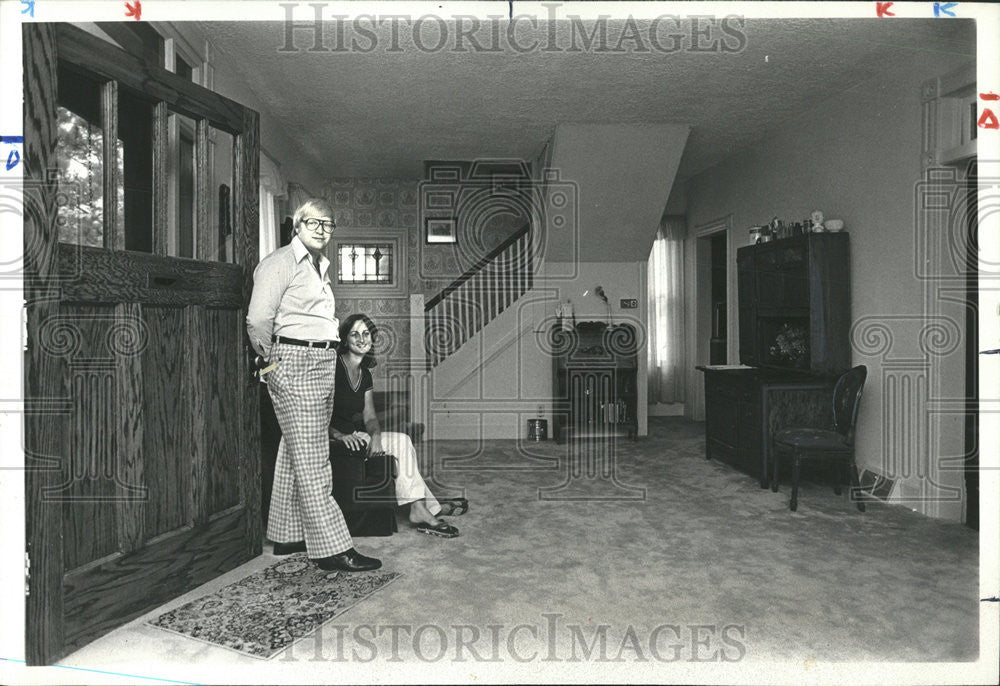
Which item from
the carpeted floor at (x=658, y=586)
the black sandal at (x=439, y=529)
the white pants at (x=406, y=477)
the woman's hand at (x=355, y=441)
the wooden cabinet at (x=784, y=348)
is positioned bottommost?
the carpeted floor at (x=658, y=586)

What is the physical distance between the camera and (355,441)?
13.9 ft

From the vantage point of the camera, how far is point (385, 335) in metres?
10.4

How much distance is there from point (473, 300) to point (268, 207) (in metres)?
2.49

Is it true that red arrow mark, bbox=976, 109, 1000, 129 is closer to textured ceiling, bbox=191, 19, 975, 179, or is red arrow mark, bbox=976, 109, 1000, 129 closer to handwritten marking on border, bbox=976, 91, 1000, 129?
handwritten marking on border, bbox=976, 91, 1000, 129

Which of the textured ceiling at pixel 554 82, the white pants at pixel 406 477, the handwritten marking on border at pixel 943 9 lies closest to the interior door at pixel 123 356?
the white pants at pixel 406 477

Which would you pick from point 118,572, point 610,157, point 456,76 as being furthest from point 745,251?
point 118,572

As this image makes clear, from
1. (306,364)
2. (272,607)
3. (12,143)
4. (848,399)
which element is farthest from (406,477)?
(848,399)

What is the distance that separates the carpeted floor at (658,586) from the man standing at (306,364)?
35cm

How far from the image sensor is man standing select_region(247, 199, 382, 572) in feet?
11.9

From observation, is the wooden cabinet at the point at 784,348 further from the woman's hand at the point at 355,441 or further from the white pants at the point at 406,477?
the woman's hand at the point at 355,441

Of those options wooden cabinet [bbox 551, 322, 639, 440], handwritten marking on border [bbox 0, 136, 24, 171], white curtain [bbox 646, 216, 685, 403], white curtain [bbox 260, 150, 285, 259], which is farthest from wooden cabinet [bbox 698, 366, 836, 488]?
handwritten marking on border [bbox 0, 136, 24, 171]

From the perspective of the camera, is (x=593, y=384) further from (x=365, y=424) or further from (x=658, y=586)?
(x=658, y=586)

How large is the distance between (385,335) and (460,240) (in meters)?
1.70

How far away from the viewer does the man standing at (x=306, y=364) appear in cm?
364
